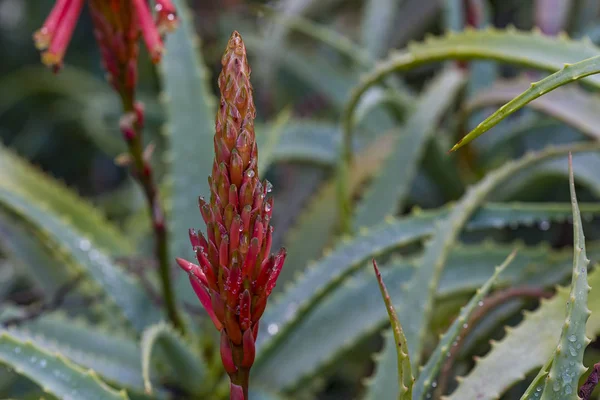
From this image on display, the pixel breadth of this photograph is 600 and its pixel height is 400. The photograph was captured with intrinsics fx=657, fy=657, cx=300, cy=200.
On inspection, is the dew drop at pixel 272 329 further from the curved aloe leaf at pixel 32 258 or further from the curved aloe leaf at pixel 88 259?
the curved aloe leaf at pixel 32 258

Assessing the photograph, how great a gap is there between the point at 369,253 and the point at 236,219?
41 centimetres

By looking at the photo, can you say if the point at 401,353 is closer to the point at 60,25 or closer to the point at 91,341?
the point at 60,25

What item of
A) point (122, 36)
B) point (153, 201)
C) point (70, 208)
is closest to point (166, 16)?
point (122, 36)

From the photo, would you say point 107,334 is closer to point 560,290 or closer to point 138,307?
point 138,307

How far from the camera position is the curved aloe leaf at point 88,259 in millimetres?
853

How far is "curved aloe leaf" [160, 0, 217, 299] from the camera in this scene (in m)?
0.97

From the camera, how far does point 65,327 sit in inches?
35.3

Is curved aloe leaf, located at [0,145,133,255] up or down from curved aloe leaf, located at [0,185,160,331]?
up

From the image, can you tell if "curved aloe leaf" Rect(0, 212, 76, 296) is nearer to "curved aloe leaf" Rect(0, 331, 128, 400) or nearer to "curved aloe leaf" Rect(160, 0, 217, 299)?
"curved aloe leaf" Rect(160, 0, 217, 299)

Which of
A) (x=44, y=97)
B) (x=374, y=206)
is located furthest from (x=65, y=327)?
(x=44, y=97)

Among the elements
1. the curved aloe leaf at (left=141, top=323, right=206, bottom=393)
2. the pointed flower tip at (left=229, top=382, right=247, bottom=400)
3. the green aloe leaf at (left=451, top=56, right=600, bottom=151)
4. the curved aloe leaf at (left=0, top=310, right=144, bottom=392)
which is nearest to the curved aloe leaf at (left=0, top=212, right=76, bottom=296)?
the curved aloe leaf at (left=0, top=310, right=144, bottom=392)

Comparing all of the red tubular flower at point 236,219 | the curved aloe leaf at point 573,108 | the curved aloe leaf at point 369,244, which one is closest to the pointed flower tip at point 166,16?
the red tubular flower at point 236,219

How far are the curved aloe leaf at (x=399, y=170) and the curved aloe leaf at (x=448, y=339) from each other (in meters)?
0.42

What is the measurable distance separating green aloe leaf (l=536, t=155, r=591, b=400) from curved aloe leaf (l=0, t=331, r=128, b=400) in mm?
356
